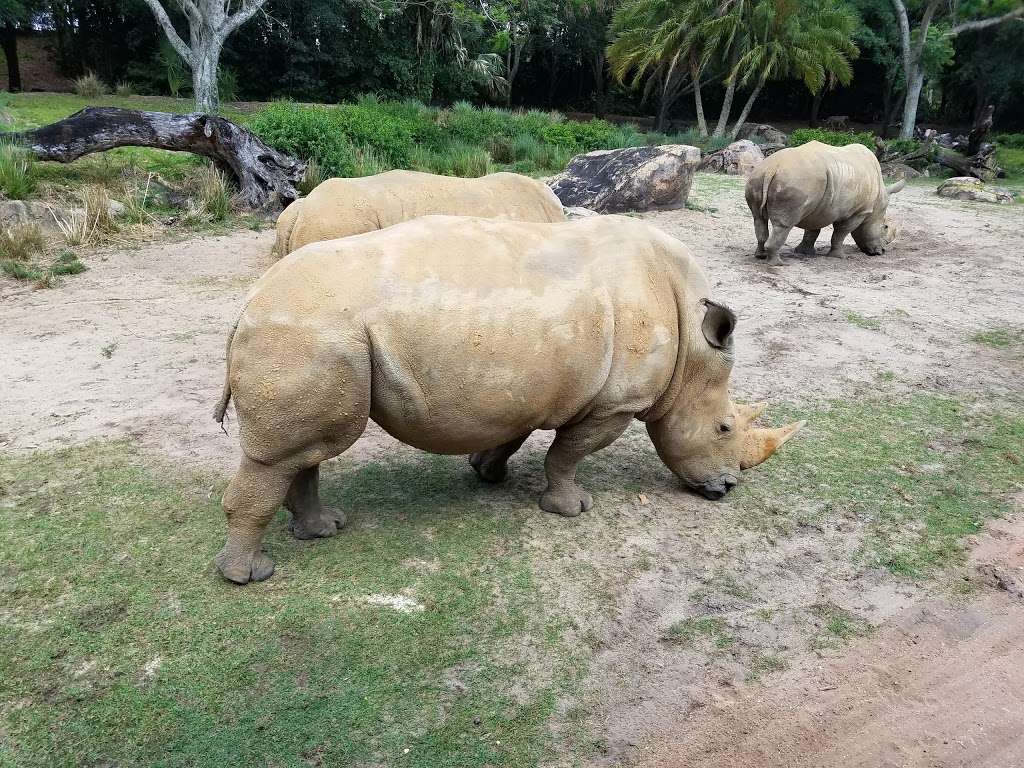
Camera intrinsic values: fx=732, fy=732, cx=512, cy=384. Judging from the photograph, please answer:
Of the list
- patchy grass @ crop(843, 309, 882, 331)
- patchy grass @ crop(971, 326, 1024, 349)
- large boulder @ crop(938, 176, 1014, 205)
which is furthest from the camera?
large boulder @ crop(938, 176, 1014, 205)

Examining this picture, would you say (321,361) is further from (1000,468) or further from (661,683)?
(1000,468)

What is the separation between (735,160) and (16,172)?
57.8 feet

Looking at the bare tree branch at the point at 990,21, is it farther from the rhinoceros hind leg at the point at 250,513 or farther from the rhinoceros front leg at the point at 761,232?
the rhinoceros hind leg at the point at 250,513

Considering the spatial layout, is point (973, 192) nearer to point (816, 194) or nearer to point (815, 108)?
point (816, 194)

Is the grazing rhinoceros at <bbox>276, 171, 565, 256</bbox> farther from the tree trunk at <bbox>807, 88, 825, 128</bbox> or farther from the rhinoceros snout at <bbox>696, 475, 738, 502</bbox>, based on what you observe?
the tree trunk at <bbox>807, 88, 825, 128</bbox>

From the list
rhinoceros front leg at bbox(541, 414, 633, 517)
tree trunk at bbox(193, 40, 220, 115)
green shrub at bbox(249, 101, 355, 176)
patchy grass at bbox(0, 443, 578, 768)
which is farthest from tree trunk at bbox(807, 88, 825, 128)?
patchy grass at bbox(0, 443, 578, 768)

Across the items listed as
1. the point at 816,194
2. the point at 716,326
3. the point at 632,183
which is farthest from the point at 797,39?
the point at 716,326

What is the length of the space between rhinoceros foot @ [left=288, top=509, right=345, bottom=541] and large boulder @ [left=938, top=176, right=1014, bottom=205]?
18.5 metres

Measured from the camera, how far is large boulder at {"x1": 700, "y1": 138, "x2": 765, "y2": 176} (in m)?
21.0

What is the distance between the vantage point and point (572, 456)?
164 inches

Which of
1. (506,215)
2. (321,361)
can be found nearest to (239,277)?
(506,215)

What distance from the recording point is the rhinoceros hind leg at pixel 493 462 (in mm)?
4504

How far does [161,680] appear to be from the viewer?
2.97 metres

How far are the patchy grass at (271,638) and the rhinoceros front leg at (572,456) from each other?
1.04ft
